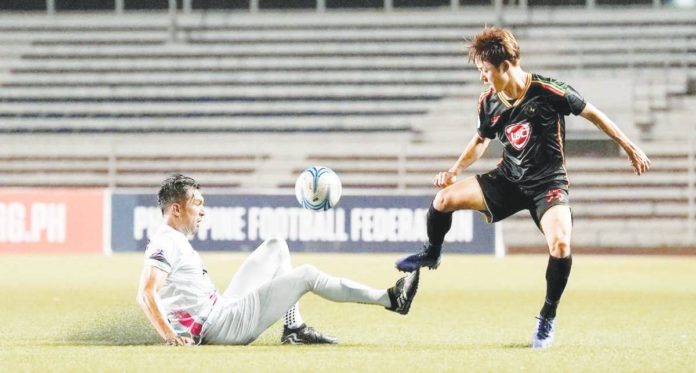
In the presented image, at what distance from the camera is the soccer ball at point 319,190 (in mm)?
8414

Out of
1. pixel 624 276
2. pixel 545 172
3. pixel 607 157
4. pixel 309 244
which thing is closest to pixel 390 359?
pixel 545 172

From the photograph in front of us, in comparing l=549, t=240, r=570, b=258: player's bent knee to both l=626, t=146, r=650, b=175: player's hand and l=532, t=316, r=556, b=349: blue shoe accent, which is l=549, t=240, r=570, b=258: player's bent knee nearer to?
l=532, t=316, r=556, b=349: blue shoe accent

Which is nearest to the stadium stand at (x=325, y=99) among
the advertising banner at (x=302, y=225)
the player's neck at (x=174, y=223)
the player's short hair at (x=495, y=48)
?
the advertising banner at (x=302, y=225)

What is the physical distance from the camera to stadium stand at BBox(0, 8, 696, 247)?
22719 millimetres

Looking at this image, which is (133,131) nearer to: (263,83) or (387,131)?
(263,83)

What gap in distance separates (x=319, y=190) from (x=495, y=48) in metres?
1.90

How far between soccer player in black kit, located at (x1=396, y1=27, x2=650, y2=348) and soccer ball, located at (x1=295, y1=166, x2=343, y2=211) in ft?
3.28

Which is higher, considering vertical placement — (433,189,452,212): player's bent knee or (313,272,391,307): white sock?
(433,189,452,212): player's bent knee

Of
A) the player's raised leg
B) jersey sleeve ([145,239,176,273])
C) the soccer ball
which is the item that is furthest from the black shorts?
jersey sleeve ([145,239,176,273])

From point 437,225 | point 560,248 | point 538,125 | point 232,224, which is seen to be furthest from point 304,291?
point 232,224

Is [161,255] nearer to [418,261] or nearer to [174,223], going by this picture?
[174,223]

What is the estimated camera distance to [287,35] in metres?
25.0

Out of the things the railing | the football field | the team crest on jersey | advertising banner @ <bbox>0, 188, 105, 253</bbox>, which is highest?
the railing

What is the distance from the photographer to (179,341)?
22.2 feet
